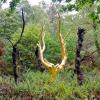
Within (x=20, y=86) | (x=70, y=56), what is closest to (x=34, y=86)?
(x=20, y=86)

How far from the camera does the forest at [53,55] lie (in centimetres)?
888

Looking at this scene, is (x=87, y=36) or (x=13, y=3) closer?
(x=13, y=3)

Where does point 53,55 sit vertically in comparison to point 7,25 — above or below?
below

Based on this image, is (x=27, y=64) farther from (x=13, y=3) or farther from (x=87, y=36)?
(x=13, y=3)

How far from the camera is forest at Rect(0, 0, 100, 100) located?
888cm

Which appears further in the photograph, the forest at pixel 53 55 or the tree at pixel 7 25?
the tree at pixel 7 25

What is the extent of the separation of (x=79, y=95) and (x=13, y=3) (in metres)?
6.13

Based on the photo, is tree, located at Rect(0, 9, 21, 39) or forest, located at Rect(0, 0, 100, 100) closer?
forest, located at Rect(0, 0, 100, 100)

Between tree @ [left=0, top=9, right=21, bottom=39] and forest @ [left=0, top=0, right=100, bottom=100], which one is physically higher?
tree @ [left=0, top=9, right=21, bottom=39]

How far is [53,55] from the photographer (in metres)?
19.8

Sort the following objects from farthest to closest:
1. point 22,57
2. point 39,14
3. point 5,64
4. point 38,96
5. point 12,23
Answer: point 39,14 < point 12,23 < point 22,57 < point 5,64 < point 38,96

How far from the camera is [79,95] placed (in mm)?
9289

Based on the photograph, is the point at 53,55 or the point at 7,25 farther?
the point at 7,25

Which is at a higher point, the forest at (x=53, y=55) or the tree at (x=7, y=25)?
the tree at (x=7, y=25)
